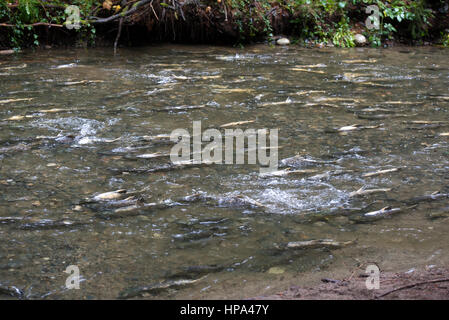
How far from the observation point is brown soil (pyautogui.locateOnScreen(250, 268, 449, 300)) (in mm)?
2320

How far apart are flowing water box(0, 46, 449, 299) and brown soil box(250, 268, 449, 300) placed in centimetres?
16

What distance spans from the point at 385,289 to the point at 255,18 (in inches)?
392

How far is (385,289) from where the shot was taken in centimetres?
242

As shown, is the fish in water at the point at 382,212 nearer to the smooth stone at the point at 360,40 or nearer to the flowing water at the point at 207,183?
the flowing water at the point at 207,183

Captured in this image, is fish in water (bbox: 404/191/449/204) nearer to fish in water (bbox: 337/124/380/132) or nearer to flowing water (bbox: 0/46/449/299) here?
flowing water (bbox: 0/46/449/299)

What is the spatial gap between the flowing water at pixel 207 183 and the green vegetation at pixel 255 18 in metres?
2.17

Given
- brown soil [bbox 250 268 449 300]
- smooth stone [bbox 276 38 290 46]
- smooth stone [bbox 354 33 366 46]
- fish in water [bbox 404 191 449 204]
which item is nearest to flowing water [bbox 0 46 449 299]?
fish in water [bbox 404 191 449 204]

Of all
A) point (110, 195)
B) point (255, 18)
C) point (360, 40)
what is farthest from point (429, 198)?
point (360, 40)

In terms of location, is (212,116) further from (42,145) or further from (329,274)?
(329,274)

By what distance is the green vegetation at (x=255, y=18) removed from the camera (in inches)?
389

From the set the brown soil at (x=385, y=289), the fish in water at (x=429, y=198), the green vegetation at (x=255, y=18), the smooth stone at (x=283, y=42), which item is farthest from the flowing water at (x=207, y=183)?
the smooth stone at (x=283, y=42)

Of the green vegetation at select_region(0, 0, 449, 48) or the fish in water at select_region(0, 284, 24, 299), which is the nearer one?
the fish in water at select_region(0, 284, 24, 299)

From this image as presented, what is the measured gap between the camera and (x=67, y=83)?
7.39 m
